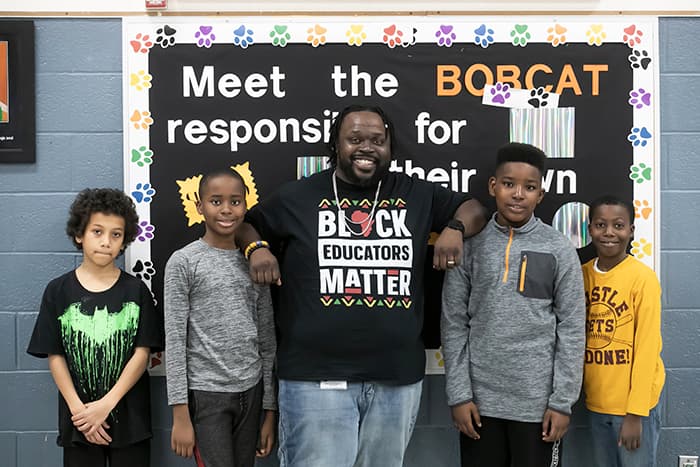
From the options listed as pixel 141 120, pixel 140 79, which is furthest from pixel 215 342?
pixel 140 79

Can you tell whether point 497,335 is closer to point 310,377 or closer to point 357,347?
point 357,347

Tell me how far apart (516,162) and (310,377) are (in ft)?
3.20

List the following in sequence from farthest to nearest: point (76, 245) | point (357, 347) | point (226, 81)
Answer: point (226, 81), point (76, 245), point (357, 347)

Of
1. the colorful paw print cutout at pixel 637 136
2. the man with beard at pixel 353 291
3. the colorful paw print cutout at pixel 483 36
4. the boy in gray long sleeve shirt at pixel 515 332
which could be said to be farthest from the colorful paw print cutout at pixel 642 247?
the colorful paw print cutout at pixel 483 36

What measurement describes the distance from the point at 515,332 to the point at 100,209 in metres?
1.46

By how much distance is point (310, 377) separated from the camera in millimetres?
1977

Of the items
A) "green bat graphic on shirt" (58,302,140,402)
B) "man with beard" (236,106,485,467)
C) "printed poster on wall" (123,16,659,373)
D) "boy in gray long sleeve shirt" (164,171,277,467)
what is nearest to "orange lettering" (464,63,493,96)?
"printed poster on wall" (123,16,659,373)

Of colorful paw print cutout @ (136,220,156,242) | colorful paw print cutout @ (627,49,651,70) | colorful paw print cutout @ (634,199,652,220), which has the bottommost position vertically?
colorful paw print cutout @ (136,220,156,242)

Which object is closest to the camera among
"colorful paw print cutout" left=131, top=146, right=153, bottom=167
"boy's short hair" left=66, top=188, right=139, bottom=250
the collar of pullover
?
the collar of pullover

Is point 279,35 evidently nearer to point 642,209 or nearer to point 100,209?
point 100,209

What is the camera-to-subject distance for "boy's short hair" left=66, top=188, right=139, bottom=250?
2.16 m

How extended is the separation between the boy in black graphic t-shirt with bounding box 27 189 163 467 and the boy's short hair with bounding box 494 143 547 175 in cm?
134

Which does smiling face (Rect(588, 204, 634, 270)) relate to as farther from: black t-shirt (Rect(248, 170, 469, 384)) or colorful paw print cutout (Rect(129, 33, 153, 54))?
colorful paw print cutout (Rect(129, 33, 153, 54))

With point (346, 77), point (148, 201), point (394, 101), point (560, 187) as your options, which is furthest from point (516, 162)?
point (148, 201)
